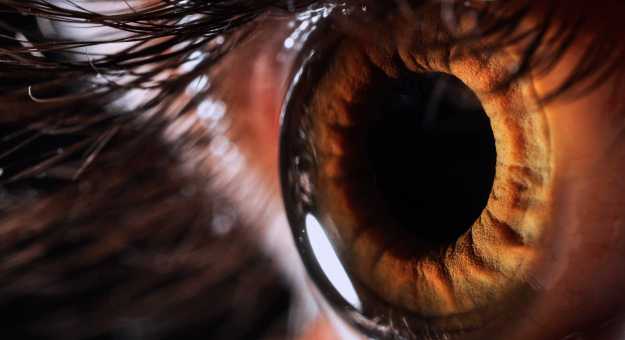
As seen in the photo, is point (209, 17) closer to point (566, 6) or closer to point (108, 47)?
point (108, 47)

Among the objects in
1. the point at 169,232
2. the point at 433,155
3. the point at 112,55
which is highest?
the point at 112,55

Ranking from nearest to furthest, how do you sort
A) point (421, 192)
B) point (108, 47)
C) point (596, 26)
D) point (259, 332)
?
point (596, 26) → point (421, 192) → point (108, 47) → point (259, 332)

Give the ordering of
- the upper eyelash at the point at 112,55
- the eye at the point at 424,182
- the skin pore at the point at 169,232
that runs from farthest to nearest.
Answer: the skin pore at the point at 169,232
the upper eyelash at the point at 112,55
the eye at the point at 424,182

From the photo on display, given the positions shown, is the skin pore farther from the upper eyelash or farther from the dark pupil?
the dark pupil

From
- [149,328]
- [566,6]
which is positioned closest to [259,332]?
[149,328]

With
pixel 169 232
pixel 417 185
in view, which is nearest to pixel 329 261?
pixel 417 185

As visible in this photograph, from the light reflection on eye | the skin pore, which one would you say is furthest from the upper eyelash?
the light reflection on eye

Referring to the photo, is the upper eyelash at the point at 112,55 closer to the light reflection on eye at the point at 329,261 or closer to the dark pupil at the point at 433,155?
the dark pupil at the point at 433,155

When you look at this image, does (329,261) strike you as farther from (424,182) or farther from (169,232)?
(169,232)

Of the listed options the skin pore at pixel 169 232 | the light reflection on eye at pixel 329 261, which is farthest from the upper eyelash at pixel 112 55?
the light reflection on eye at pixel 329 261
